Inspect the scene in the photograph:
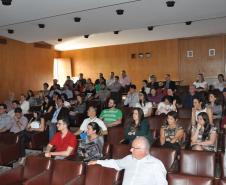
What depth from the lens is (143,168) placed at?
2.58 meters

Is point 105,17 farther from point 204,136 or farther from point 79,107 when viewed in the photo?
point 204,136

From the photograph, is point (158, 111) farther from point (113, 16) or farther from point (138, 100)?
point (113, 16)

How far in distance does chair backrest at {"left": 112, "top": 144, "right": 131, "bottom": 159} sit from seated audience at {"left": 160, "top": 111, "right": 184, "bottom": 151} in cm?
76

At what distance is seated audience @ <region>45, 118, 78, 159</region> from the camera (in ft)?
12.4

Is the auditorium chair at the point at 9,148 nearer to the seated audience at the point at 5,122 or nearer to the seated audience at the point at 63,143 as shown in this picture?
the seated audience at the point at 5,122

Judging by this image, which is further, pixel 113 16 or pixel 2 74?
pixel 2 74

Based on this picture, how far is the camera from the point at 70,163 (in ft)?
10.2

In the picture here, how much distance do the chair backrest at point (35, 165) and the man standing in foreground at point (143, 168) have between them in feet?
3.26

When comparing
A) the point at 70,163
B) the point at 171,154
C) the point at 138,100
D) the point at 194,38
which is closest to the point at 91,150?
the point at 70,163

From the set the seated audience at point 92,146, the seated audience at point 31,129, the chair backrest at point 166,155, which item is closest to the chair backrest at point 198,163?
the chair backrest at point 166,155

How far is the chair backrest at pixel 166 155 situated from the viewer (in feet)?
10.8

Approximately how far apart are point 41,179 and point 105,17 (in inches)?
186

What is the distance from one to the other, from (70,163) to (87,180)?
28 centimetres

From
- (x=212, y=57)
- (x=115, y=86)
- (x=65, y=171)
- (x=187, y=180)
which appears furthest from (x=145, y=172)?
(x=212, y=57)
